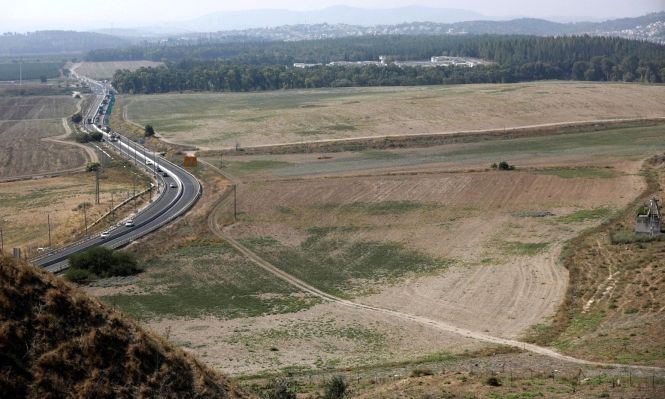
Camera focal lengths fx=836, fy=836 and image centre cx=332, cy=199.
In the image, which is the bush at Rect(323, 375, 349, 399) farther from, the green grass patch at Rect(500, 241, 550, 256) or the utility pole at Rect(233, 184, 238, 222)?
the utility pole at Rect(233, 184, 238, 222)

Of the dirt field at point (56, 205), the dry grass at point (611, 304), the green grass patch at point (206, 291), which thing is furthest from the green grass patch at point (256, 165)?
the dry grass at point (611, 304)

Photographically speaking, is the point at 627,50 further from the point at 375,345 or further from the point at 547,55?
the point at 375,345

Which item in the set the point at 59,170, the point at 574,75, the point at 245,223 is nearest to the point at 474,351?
the point at 245,223

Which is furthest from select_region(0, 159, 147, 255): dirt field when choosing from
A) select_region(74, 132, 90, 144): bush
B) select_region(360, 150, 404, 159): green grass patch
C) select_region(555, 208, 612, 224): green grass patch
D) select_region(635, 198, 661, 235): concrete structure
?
select_region(635, 198, 661, 235): concrete structure

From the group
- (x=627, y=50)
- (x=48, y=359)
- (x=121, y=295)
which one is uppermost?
(x=627, y=50)

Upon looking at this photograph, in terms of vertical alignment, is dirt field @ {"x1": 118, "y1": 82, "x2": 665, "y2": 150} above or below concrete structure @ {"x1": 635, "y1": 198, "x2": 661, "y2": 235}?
above

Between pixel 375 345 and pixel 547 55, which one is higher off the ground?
pixel 547 55
